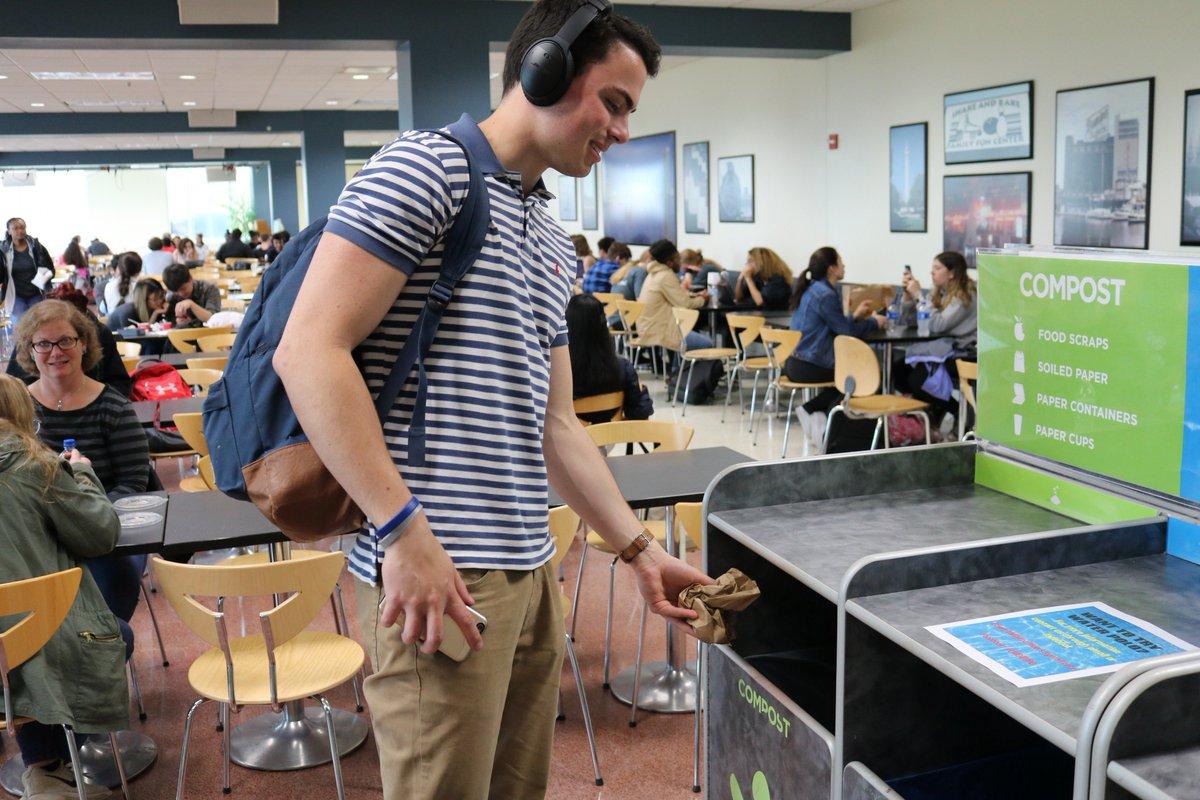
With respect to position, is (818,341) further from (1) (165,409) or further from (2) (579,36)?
(2) (579,36)

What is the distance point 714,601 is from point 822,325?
5234 mm

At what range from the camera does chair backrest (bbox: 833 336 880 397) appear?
5.90m

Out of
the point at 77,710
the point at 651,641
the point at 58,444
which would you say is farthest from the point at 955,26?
the point at 77,710

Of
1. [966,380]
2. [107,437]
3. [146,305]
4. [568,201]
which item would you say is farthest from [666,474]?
[568,201]

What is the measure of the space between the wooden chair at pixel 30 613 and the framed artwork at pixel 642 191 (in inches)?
381

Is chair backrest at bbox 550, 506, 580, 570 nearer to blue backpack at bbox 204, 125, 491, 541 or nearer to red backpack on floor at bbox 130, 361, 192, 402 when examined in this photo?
blue backpack at bbox 204, 125, 491, 541

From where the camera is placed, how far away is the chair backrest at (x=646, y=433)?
12.8 feet

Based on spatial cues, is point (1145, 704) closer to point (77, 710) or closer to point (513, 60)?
point (513, 60)

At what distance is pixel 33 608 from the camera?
7.79ft

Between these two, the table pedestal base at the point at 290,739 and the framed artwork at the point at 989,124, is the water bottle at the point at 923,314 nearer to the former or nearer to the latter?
the framed artwork at the point at 989,124

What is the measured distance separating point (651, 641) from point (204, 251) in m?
18.1

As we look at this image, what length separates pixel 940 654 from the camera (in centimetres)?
133

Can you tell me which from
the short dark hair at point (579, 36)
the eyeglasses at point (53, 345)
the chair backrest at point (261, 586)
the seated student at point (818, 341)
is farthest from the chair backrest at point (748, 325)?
the short dark hair at point (579, 36)

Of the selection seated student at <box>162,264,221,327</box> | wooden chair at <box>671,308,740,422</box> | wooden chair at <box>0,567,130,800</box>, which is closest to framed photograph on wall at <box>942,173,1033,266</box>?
wooden chair at <box>671,308,740,422</box>
